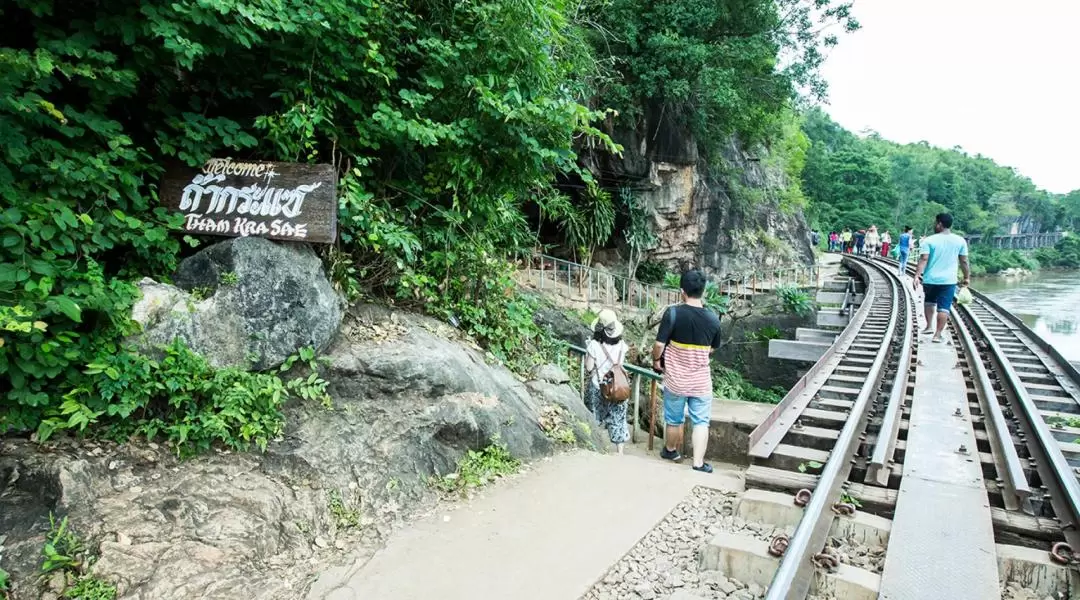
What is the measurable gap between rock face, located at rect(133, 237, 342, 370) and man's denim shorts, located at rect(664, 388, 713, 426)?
3007 millimetres

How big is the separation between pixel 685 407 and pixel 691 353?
725mm

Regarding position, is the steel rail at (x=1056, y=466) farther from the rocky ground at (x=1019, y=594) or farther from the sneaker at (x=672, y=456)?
the sneaker at (x=672, y=456)

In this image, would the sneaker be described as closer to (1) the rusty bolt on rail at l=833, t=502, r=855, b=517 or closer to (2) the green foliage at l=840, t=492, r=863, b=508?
(2) the green foliage at l=840, t=492, r=863, b=508

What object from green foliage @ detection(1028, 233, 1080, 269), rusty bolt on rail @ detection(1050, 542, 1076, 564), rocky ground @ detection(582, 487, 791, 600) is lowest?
rocky ground @ detection(582, 487, 791, 600)

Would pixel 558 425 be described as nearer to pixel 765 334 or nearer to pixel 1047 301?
pixel 765 334

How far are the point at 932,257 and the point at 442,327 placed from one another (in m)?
6.87

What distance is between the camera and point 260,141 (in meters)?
4.37

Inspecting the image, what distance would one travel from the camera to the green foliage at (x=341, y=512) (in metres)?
3.35

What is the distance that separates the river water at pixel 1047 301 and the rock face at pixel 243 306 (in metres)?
19.1

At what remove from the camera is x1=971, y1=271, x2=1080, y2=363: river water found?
83.4 feet

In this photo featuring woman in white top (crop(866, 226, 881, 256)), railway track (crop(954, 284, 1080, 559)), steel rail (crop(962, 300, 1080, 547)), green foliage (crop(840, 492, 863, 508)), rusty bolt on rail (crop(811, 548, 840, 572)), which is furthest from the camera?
woman in white top (crop(866, 226, 881, 256))

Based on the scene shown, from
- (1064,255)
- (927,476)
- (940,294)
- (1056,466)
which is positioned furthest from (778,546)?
(1064,255)

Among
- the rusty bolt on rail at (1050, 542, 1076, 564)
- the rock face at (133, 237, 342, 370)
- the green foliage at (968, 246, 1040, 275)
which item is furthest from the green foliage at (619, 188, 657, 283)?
the green foliage at (968, 246, 1040, 275)

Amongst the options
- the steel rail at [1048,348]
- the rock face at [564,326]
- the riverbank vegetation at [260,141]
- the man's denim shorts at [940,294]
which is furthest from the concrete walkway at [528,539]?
the rock face at [564,326]
